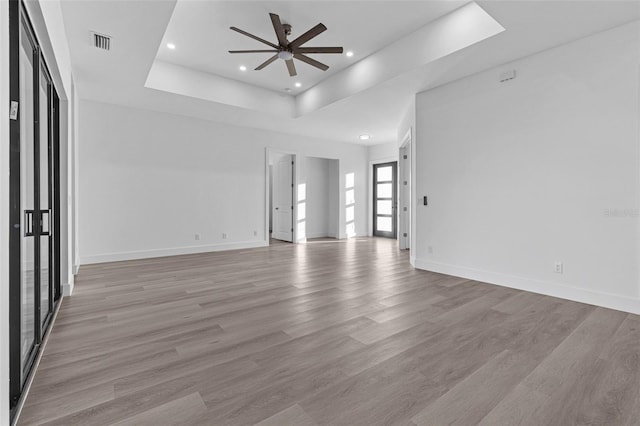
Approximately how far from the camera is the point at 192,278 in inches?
167

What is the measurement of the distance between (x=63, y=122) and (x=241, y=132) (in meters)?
3.74

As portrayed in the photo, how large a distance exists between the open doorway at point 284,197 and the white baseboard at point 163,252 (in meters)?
1.12

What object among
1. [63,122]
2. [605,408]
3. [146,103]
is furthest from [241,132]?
[605,408]

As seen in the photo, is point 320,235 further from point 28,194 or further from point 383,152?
point 28,194

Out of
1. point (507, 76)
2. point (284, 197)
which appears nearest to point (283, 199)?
point (284, 197)

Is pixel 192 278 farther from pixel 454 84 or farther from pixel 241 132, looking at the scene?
pixel 454 84

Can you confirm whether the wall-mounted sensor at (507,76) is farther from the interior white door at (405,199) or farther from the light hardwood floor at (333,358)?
the interior white door at (405,199)

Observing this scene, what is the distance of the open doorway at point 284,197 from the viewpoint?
26.5 feet

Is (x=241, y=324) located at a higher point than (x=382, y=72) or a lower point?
lower

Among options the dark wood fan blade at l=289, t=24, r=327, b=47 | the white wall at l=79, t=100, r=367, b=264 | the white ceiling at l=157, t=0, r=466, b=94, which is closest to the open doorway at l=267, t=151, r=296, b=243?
the white wall at l=79, t=100, r=367, b=264

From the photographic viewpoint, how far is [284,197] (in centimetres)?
847

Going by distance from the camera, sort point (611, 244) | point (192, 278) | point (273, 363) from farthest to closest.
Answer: point (192, 278) → point (611, 244) → point (273, 363)

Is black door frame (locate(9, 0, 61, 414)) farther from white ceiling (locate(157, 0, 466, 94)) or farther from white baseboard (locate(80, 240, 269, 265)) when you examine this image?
white baseboard (locate(80, 240, 269, 265))

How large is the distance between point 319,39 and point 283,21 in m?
0.58
